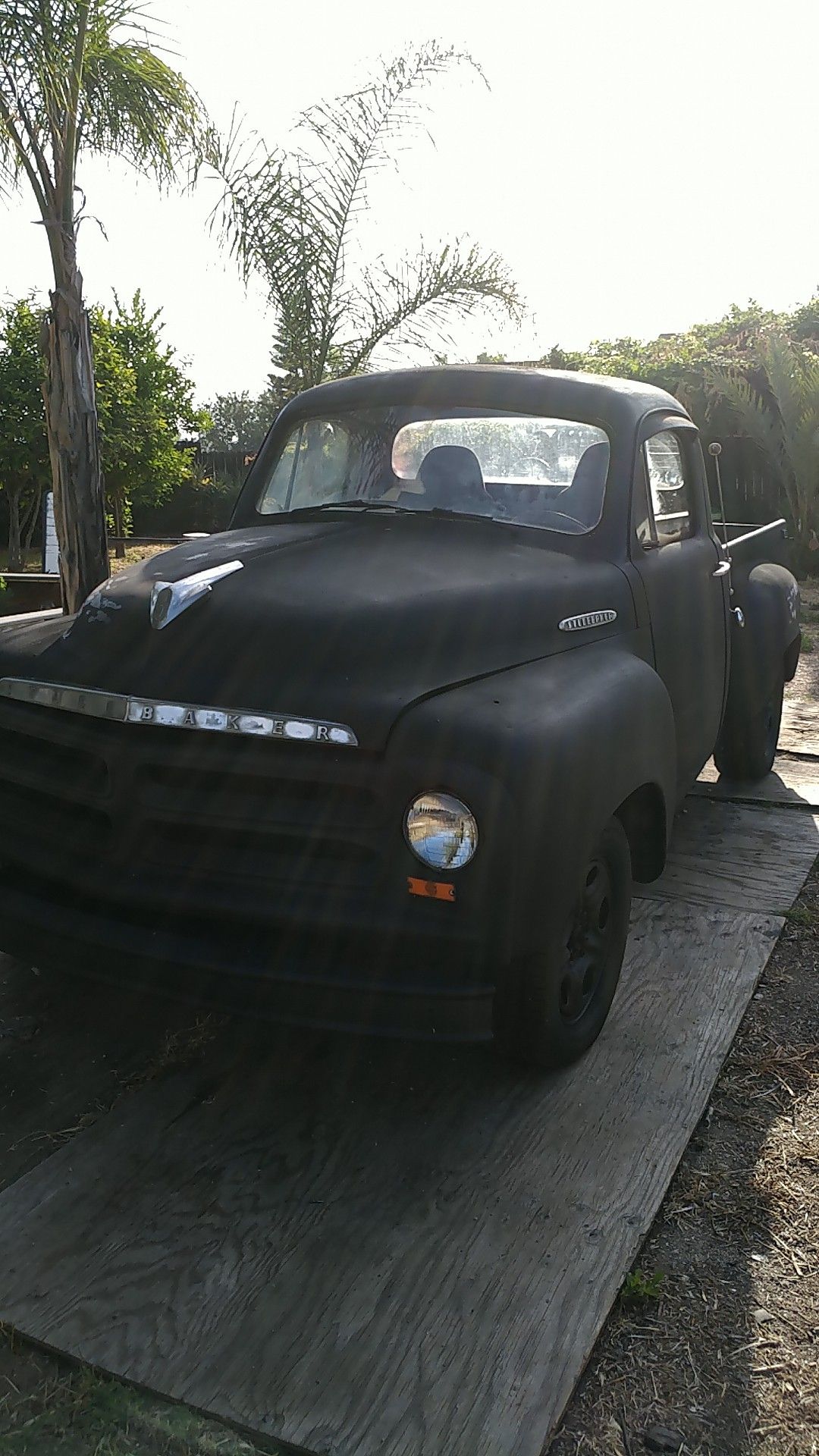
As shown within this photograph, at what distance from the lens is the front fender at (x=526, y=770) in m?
2.19

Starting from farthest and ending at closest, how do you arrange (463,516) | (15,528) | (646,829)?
(15,528)
(463,516)
(646,829)

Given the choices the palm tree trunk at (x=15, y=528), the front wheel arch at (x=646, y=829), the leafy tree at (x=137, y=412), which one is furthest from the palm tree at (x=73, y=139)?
the palm tree trunk at (x=15, y=528)

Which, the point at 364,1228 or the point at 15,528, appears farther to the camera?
the point at 15,528

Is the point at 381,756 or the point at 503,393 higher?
the point at 503,393

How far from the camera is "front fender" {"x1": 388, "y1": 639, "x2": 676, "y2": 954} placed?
7.20 feet

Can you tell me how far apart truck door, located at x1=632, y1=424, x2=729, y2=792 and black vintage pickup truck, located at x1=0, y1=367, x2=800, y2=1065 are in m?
0.04

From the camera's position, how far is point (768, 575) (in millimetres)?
4918

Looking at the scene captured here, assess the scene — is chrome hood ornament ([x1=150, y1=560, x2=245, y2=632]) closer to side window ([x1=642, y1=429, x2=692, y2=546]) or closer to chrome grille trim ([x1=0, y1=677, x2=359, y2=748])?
chrome grille trim ([x1=0, y1=677, x2=359, y2=748])

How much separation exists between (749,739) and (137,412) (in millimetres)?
20023

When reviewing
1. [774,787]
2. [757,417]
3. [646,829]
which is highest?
[757,417]

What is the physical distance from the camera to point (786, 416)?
1341cm

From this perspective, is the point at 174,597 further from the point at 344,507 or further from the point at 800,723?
the point at 800,723

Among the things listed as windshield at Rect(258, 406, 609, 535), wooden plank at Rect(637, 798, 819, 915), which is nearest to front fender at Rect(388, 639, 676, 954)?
windshield at Rect(258, 406, 609, 535)

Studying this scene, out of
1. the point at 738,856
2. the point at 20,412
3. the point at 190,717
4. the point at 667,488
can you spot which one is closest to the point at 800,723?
the point at 738,856
